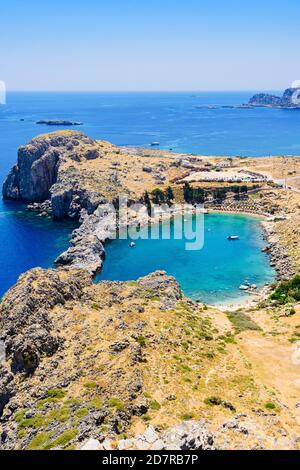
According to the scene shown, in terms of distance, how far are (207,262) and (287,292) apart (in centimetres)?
2516

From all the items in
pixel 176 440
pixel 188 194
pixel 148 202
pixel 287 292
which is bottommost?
pixel 287 292

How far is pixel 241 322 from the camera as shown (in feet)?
213

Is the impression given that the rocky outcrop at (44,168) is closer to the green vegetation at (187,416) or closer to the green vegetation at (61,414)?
the green vegetation at (61,414)

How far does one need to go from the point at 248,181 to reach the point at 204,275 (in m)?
72.1

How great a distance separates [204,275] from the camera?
3580 inches

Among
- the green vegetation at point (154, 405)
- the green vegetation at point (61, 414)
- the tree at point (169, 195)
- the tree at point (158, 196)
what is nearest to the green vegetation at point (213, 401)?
the green vegetation at point (154, 405)

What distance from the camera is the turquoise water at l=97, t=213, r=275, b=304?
280ft

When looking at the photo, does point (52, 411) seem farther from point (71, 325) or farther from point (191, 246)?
point (191, 246)

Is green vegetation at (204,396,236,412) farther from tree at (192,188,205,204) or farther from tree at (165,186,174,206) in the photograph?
tree at (192,188,205,204)

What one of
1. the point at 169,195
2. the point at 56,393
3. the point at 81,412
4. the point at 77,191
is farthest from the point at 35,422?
the point at 169,195

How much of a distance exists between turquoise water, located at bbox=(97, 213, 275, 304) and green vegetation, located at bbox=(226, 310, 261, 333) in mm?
9495

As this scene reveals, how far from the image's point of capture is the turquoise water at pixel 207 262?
8531cm

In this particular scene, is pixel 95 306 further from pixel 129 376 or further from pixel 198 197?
pixel 198 197

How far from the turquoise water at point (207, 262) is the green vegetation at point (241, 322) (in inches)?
374
